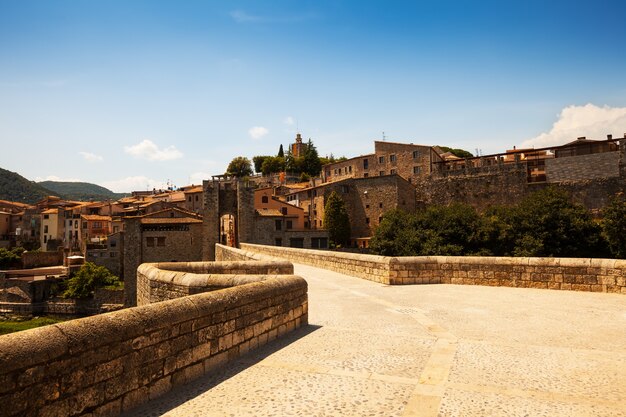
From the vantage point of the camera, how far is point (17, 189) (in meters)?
157

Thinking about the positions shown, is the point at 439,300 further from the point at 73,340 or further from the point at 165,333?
the point at 73,340

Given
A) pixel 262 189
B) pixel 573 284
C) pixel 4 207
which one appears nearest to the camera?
pixel 573 284

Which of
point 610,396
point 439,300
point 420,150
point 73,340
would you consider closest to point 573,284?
point 439,300

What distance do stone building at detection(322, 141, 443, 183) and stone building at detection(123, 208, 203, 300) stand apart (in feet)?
93.9

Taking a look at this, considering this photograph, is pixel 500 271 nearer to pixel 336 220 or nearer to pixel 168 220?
pixel 168 220

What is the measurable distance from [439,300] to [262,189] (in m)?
53.4

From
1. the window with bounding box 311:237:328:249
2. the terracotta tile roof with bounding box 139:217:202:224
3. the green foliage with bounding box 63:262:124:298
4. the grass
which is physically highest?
the terracotta tile roof with bounding box 139:217:202:224

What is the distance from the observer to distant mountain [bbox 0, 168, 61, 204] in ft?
501

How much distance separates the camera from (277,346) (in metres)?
6.72

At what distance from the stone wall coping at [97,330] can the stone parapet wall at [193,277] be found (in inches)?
92.3

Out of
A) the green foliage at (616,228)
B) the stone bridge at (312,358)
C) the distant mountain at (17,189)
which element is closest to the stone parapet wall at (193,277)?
the stone bridge at (312,358)

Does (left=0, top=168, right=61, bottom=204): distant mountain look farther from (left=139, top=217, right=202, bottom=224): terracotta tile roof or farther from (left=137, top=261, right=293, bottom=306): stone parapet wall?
(left=137, top=261, right=293, bottom=306): stone parapet wall

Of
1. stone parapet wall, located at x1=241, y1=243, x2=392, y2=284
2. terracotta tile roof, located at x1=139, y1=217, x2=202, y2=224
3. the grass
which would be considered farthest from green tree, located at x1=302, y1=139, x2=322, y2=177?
stone parapet wall, located at x1=241, y1=243, x2=392, y2=284

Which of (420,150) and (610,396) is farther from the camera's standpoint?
(420,150)
